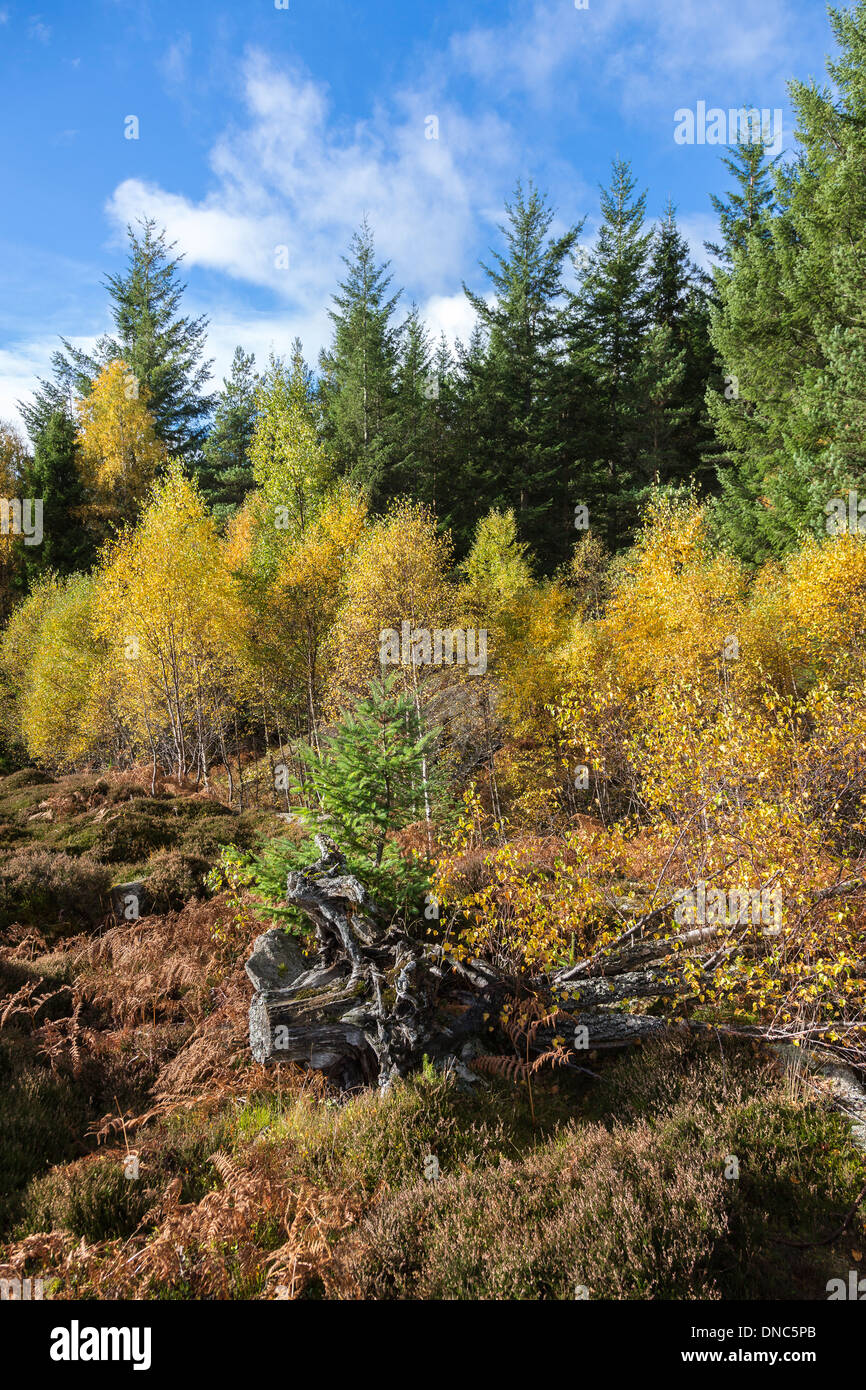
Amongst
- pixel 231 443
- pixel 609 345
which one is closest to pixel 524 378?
pixel 609 345

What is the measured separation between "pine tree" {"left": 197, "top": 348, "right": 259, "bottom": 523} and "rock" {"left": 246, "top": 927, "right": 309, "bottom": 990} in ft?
129

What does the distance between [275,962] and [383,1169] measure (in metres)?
2.94

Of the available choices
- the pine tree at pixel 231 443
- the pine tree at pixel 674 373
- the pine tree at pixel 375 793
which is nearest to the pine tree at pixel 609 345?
the pine tree at pixel 674 373

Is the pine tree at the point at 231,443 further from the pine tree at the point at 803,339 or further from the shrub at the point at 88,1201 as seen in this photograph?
the shrub at the point at 88,1201

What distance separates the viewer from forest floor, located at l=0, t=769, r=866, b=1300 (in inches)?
163

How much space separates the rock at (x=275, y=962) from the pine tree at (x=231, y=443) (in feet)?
129

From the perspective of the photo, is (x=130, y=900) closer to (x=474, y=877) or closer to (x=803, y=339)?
(x=474, y=877)

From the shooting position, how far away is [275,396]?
3128 cm

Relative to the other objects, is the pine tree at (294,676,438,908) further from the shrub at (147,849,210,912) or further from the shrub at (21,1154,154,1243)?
the shrub at (147,849,210,912)

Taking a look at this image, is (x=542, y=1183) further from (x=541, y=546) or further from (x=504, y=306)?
(x=504, y=306)

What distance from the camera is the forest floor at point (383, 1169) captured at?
163 inches

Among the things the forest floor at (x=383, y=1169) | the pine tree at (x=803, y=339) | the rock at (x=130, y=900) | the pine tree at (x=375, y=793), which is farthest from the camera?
the pine tree at (x=803, y=339)

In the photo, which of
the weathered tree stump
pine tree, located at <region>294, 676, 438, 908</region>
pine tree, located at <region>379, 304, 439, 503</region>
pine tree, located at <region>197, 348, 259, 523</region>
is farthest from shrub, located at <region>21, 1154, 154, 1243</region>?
pine tree, located at <region>197, 348, 259, 523</region>

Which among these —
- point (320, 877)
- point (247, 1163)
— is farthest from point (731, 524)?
point (247, 1163)
